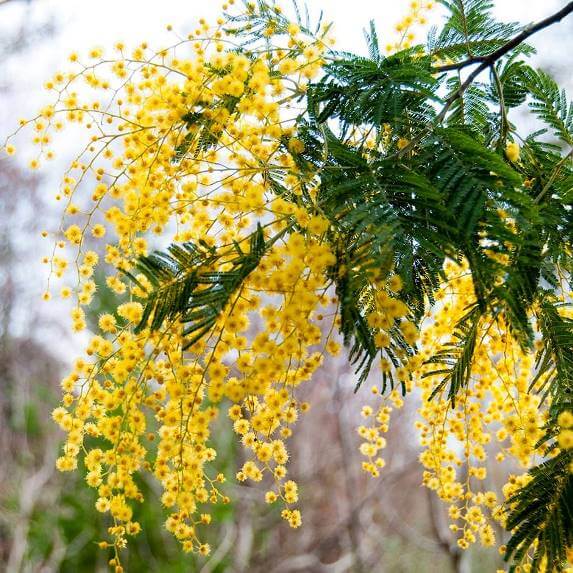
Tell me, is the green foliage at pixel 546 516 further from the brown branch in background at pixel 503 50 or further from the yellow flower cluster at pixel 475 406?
the brown branch in background at pixel 503 50

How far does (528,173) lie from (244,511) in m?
4.57

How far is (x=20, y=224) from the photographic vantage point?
191 inches

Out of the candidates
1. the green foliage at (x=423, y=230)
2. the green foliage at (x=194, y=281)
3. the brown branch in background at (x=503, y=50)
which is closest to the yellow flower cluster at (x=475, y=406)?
the green foliage at (x=423, y=230)

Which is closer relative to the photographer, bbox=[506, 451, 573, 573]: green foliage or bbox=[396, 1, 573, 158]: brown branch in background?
A: bbox=[506, 451, 573, 573]: green foliage

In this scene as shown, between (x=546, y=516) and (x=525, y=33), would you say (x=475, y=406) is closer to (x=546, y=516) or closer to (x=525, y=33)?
(x=546, y=516)

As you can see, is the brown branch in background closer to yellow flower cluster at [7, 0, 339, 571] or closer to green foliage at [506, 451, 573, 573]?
yellow flower cluster at [7, 0, 339, 571]

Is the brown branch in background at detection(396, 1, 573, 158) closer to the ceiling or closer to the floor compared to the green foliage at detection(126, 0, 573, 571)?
closer to the ceiling

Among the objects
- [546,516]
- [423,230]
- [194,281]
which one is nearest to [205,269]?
[194,281]

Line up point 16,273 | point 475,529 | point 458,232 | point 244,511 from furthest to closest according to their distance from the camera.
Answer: point 244,511, point 16,273, point 475,529, point 458,232

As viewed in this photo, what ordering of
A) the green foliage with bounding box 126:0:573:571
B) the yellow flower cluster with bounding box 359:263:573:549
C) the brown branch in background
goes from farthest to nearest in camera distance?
the yellow flower cluster with bounding box 359:263:573:549, the brown branch in background, the green foliage with bounding box 126:0:573:571

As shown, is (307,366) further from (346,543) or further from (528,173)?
(346,543)

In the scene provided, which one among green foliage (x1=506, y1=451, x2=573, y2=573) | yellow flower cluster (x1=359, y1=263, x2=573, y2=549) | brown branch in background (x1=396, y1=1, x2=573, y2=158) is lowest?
green foliage (x1=506, y1=451, x2=573, y2=573)

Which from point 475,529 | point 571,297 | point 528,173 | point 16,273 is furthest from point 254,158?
point 16,273

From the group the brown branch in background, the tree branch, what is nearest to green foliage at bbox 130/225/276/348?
the brown branch in background
